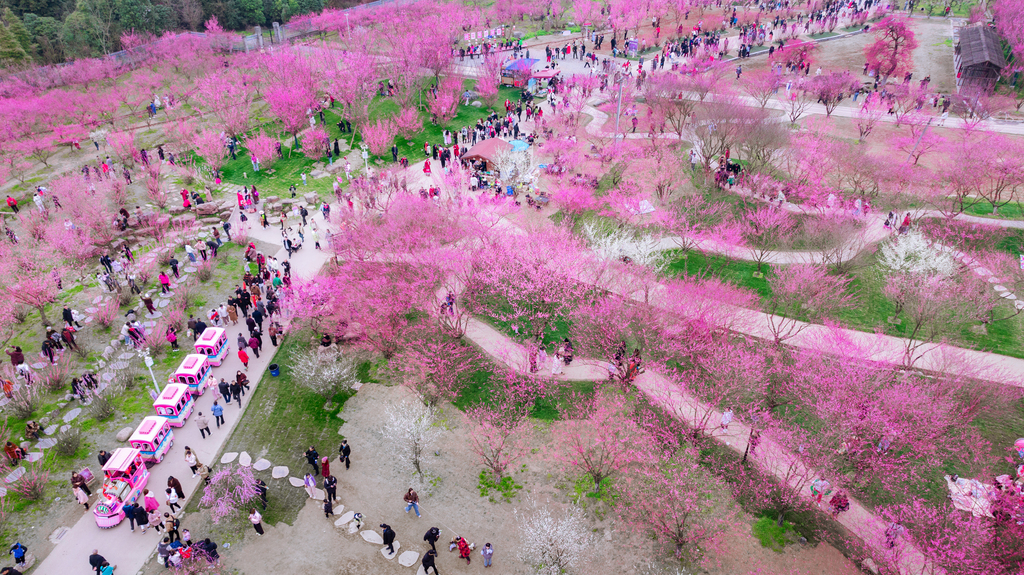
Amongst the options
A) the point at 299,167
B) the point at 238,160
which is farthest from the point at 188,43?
the point at 299,167

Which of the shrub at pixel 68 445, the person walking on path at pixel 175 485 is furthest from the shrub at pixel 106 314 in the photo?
the person walking on path at pixel 175 485

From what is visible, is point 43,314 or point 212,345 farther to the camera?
point 43,314

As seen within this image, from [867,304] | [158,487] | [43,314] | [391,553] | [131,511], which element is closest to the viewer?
[391,553]

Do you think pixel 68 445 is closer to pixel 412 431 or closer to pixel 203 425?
pixel 203 425

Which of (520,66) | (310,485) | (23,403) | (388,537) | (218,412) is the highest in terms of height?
(520,66)

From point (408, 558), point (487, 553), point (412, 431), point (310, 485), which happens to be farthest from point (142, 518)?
point (487, 553)

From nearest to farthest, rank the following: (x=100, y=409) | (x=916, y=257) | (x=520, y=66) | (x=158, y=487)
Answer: (x=158, y=487)
(x=100, y=409)
(x=916, y=257)
(x=520, y=66)

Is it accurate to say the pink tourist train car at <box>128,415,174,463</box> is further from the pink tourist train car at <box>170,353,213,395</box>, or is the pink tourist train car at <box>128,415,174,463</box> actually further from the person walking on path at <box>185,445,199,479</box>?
the pink tourist train car at <box>170,353,213,395</box>
